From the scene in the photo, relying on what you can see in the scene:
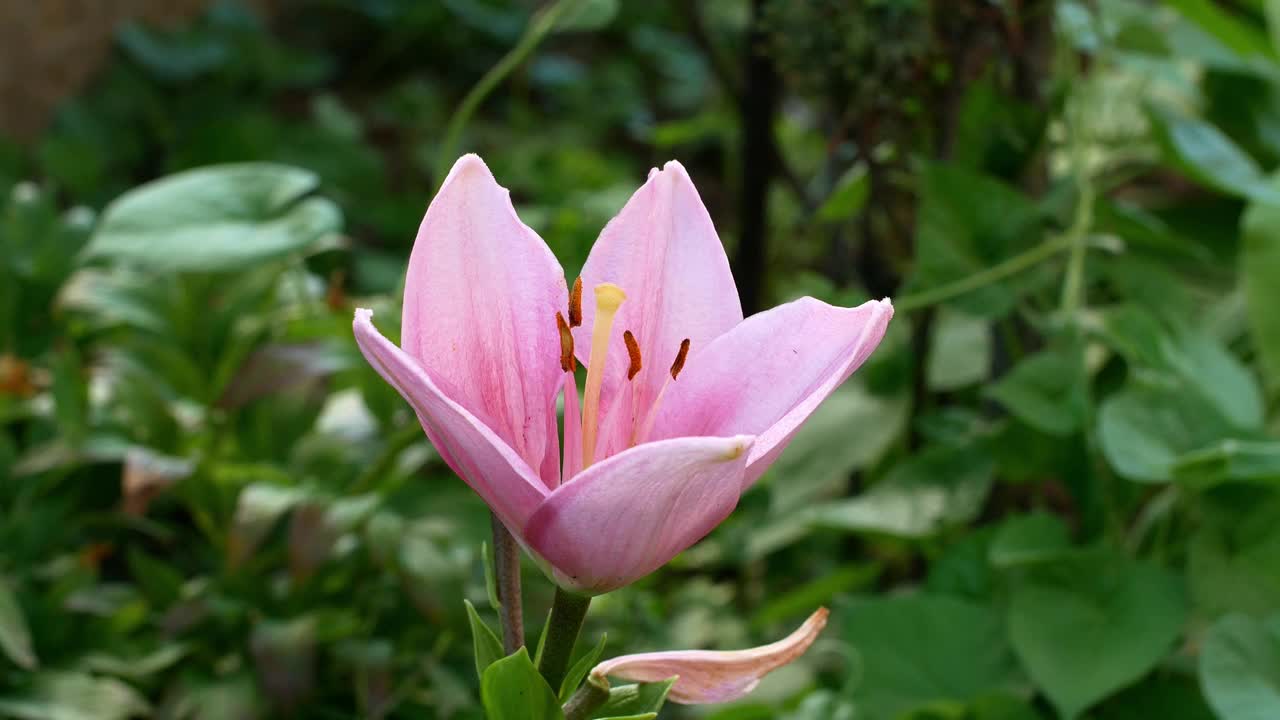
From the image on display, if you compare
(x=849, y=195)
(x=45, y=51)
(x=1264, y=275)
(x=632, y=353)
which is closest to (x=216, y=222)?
(x=849, y=195)

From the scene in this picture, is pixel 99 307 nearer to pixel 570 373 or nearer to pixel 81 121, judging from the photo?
pixel 570 373

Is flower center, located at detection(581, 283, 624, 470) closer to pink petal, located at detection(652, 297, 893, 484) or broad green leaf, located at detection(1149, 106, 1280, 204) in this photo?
pink petal, located at detection(652, 297, 893, 484)

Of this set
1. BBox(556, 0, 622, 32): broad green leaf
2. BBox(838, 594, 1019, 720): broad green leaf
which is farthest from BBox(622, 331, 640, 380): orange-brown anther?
BBox(838, 594, 1019, 720): broad green leaf

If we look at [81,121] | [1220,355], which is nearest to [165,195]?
[1220,355]

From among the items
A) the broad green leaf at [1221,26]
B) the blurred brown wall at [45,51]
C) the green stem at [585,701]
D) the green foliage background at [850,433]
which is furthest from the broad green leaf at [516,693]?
the blurred brown wall at [45,51]

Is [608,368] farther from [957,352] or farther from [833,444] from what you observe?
[957,352]

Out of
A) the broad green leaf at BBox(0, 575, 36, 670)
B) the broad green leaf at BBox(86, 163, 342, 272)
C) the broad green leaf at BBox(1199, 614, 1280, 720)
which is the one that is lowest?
the broad green leaf at BBox(1199, 614, 1280, 720)

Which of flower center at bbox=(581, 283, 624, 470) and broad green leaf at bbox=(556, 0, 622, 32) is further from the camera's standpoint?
broad green leaf at bbox=(556, 0, 622, 32)

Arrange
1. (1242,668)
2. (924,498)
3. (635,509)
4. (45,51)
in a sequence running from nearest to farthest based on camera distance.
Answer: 1. (635,509)
2. (1242,668)
3. (924,498)
4. (45,51)
